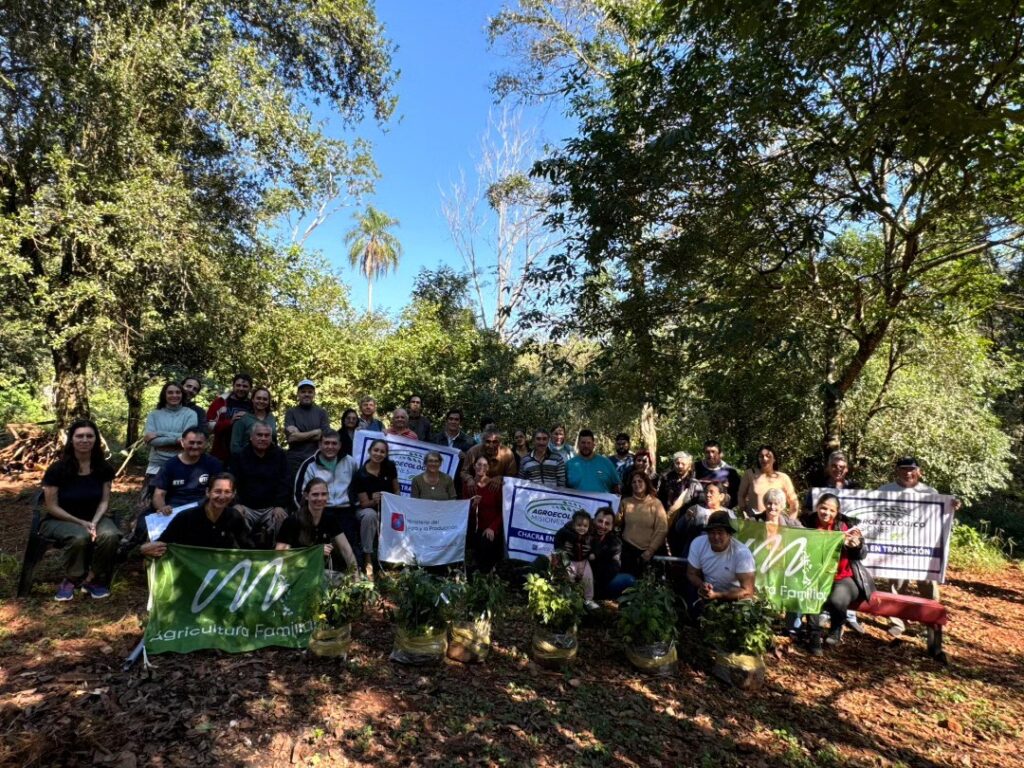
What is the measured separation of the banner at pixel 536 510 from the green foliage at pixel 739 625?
1.97 meters

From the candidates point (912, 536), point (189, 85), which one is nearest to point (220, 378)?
point (189, 85)

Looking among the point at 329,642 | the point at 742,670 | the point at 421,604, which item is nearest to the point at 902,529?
the point at 742,670

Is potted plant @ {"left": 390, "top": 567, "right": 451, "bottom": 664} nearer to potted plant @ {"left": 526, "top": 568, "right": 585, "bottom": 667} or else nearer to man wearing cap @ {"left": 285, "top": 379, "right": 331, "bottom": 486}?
potted plant @ {"left": 526, "top": 568, "right": 585, "bottom": 667}

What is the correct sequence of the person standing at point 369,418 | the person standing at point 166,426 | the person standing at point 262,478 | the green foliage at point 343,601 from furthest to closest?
the person standing at point 369,418 → the person standing at point 166,426 → the person standing at point 262,478 → the green foliage at point 343,601

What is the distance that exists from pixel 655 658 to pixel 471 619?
156 cm

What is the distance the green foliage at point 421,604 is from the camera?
13.8 ft

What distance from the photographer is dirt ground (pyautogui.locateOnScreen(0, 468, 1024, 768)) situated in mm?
3260

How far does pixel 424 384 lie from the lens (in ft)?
42.9

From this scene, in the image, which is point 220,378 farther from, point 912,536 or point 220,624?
point 912,536

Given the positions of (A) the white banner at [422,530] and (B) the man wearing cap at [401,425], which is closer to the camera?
(A) the white banner at [422,530]

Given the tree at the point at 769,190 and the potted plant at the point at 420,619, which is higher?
the tree at the point at 769,190

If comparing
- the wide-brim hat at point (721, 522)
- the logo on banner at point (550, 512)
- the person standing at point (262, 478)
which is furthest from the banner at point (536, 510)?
the person standing at point (262, 478)

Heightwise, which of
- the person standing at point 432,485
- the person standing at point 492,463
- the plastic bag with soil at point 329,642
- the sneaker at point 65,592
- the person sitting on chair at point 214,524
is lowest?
the sneaker at point 65,592

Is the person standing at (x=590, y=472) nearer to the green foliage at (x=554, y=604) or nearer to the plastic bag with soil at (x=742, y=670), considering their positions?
the green foliage at (x=554, y=604)
